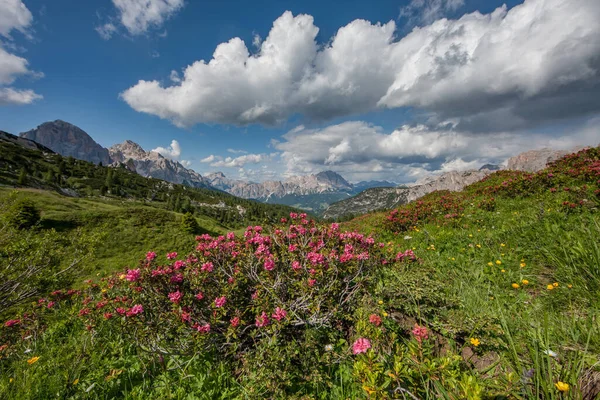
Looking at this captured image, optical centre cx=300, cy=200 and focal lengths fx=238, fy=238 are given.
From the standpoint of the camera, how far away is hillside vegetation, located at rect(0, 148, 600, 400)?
7.86ft

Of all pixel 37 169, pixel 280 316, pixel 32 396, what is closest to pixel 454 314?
pixel 280 316

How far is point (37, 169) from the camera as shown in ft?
341

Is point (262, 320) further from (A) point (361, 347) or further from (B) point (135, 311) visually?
(B) point (135, 311)

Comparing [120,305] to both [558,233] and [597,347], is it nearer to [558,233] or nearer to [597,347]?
[597,347]

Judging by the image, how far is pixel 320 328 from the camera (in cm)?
391

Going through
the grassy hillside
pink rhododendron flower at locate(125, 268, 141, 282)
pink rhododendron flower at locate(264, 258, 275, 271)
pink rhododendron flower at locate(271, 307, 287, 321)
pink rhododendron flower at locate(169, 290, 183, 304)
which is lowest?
pink rhododendron flower at locate(271, 307, 287, 321)

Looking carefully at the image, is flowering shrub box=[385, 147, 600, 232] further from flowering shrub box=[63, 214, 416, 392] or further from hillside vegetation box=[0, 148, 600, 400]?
flowering shrub box=[63, 214, 416, 392]

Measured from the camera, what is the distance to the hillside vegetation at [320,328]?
240cm

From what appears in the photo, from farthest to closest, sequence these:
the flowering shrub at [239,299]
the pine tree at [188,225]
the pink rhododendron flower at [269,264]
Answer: the pine tree at [188,225] → the pink rhododendron flower at [269,264] → the flowering shrub at [239,299]

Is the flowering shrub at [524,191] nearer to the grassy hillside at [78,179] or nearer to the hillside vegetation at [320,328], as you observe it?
the hillside vegetation at [320,328]

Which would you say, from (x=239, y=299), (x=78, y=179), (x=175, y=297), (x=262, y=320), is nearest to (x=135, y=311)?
(x=175, y=297)

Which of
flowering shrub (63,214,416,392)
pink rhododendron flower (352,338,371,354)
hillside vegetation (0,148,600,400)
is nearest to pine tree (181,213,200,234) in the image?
hillside vegetation (0,148,600,400)

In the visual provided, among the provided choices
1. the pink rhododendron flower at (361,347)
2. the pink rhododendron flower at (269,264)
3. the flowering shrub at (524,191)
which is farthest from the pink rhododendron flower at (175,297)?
the flowering shrub at (524,191)

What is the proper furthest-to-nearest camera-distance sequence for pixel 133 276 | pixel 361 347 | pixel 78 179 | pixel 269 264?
pixel 78 179 < pixel 269 264 < pixel 133 276 < pixel 361 347
